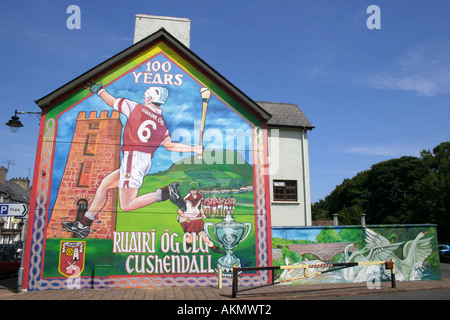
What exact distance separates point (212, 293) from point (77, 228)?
18.0 ft

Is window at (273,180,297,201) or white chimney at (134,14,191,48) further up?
white chimney at (134,14,191,48)

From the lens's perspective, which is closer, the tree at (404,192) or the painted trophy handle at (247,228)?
the painted trophy handle at (247,228)

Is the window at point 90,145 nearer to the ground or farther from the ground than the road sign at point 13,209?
farther from the ground

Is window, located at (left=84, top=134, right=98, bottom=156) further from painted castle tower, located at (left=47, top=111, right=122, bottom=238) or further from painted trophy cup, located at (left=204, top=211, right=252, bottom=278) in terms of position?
painted trophy cup, located at (left=204, top=211, right=252, bottom=278)

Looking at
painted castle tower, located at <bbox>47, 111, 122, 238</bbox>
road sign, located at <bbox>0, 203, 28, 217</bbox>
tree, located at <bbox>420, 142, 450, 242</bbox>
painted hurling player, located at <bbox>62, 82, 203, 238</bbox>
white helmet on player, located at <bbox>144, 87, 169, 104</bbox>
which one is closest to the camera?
road sign, located at <bbox>0, 203, 28, 217</bbox>

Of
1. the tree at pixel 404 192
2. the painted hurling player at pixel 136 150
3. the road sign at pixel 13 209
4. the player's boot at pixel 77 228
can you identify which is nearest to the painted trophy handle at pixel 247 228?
the painted hurling player at pixel 136 150

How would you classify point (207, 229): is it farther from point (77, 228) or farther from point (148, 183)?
point (77, 228)

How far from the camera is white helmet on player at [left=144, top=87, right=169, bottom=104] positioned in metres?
13.5

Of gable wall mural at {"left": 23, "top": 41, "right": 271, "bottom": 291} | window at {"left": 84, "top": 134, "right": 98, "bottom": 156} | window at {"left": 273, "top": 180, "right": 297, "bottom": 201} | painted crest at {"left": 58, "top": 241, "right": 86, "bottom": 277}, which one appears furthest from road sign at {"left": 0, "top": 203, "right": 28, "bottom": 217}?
window at {"left": 273, "top": 180, "right": 297, "bottom": 201}

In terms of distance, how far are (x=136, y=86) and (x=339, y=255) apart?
36.3 ft

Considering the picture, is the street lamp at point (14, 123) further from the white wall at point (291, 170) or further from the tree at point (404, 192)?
the tree at point (404, 192)

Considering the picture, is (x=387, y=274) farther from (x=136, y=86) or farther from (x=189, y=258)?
(x=136, y=86)

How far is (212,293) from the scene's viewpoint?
11.2 meters

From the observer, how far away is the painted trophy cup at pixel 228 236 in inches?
504
